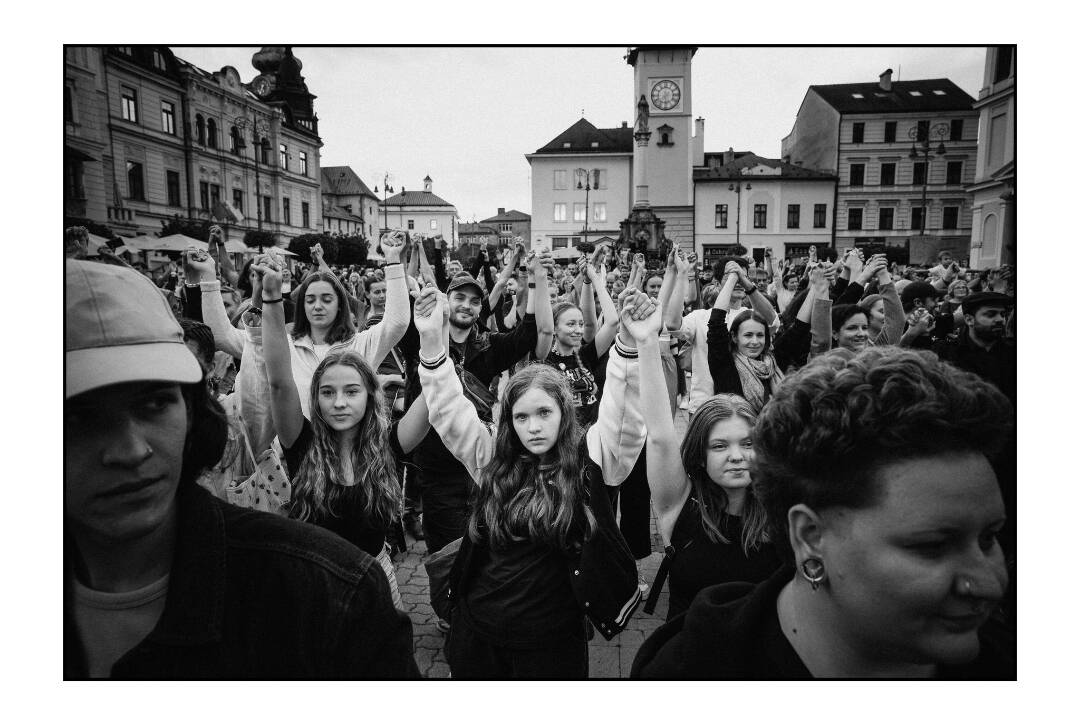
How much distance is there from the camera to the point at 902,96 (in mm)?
2805

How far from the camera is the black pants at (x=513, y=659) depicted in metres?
2.33

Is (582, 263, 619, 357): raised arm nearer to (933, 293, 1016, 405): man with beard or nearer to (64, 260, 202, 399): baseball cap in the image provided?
(933, 293, 1016, 405): man with beard

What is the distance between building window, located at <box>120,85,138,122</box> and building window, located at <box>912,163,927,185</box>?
357 cm

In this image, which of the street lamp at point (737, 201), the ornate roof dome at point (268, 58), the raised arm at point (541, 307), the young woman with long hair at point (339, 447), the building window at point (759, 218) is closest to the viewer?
the ornate roof dome at point (268, 58)

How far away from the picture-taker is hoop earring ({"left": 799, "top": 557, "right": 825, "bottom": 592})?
53.0 inches

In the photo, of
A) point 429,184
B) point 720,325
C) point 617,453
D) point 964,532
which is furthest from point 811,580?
point 720,325

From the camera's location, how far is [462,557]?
247 cm

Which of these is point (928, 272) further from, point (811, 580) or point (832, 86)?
point (811, 580)

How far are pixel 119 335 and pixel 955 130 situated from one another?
319 cm

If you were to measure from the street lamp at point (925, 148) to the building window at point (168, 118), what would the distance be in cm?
308

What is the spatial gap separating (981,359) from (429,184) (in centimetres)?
256

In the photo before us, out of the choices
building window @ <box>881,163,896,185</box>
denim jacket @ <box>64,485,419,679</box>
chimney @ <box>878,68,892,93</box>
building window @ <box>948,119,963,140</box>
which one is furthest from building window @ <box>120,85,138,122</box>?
building window @ <box>881,163,896,185</box>

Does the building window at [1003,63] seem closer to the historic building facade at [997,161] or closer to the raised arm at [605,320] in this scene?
the historic building facade at [997,161]

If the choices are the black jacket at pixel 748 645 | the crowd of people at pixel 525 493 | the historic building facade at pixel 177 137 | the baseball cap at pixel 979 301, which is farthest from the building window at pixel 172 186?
the baseball cap at pixel 979 301
